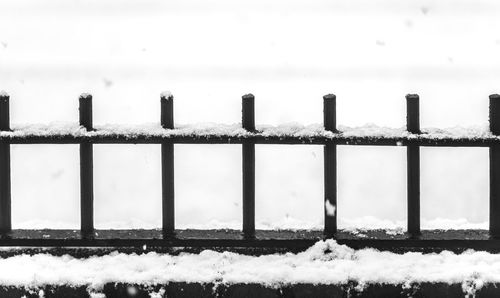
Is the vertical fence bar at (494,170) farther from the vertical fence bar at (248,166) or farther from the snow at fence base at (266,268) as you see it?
the vertical fence bar at (248,166)

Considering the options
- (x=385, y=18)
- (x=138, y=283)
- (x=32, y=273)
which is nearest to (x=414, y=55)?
(x=385, y=18)

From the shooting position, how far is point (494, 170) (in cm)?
371

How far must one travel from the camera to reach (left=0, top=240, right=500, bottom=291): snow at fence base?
3568 mm

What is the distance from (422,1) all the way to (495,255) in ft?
7.06

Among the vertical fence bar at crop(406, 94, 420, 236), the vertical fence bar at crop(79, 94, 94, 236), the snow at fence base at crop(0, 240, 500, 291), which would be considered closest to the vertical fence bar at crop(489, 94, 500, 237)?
the snow at fence base at crop(0, 240, 500, 291)

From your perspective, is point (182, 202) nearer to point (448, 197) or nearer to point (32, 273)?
point (32, 273)

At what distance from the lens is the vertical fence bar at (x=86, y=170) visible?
3.78 meters

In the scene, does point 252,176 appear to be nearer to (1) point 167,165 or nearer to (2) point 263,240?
(2) point 263,240

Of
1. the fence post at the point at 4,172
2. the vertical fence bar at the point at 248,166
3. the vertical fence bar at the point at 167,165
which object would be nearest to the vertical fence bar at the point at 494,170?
the vertical fence bar at the point at 248,166

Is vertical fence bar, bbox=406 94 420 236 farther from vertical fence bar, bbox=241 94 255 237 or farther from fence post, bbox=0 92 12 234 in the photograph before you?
fence post, bbox=0 92 12 234

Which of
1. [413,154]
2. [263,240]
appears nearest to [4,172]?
[263,240]

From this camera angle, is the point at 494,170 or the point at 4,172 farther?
the point at 4,172

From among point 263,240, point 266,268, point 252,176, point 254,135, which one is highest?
point 254,135

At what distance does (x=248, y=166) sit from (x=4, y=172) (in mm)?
1289
